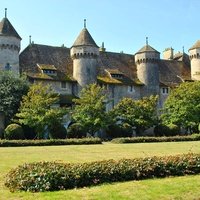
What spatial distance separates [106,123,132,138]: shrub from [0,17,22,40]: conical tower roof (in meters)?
16.6

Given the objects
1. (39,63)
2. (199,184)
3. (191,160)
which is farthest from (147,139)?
(199,184)

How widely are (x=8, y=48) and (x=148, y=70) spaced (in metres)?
21.1

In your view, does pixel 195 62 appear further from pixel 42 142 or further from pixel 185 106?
pixel 42 142

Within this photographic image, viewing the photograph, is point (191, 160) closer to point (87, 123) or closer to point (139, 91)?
point (87, 123)

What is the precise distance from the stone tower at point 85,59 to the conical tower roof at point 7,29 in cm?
825

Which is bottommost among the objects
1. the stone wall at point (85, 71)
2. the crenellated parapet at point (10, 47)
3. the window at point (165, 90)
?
the window at point (165, 90)

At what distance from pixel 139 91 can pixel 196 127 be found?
980cm

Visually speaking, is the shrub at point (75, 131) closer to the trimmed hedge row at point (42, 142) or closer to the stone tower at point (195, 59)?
the trimmed hedge row at point (42, 142)

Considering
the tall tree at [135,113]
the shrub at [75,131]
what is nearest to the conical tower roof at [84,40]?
the tall tree at [135,113]

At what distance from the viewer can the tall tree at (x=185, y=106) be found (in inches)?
2122

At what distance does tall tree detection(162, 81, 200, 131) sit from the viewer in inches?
2122

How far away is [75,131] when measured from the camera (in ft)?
159

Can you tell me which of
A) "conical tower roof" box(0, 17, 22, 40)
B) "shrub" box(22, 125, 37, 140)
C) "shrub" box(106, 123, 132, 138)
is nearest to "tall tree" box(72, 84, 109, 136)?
"shrub" box(106, 123, 132, 138)

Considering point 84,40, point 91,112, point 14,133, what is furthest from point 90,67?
point 14,133
